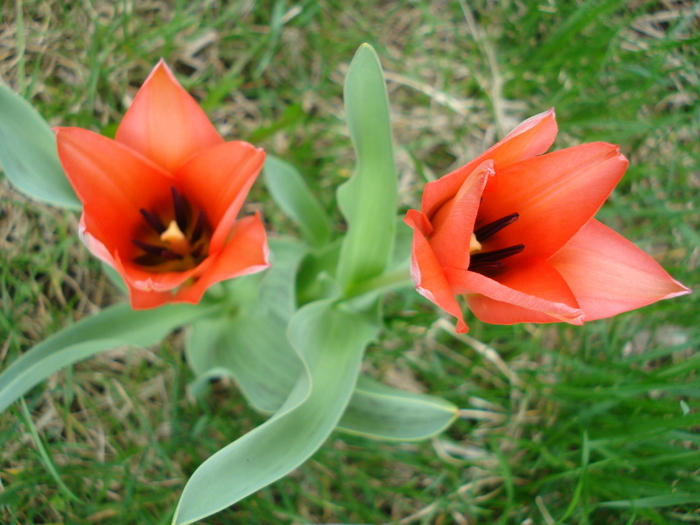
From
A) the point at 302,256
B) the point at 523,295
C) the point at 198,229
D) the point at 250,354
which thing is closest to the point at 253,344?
the point at 250,354

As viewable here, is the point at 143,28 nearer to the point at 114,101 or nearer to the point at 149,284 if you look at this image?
the point at 114,101

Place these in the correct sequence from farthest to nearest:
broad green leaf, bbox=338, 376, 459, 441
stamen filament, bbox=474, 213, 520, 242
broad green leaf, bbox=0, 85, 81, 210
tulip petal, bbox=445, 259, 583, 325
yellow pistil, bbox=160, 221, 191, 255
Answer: broad green leaf, bbox=338, 376, 459, 441 < yellow pistil, bbox=160, 221, 191, 255 < broad green leaf, bbox=0, 85, 81, 210 < stamen filament, bbox=474, 213, 520, 242 < tulip petal, bbox=445, 259, 583, 325

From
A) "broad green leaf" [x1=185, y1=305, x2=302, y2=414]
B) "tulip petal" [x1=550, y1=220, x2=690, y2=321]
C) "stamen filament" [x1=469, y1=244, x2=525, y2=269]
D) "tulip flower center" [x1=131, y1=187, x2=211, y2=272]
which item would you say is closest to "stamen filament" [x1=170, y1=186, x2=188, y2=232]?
"tulip flower center" [x1=131, y1=187, x2=211, y2=272]

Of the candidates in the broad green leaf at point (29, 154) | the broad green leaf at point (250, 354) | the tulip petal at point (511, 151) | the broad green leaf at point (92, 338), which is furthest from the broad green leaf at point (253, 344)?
the tulip petal at point (511, 151)

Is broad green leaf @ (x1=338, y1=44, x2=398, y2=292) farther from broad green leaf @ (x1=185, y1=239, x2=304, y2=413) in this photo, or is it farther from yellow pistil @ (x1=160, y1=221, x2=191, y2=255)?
yellow pistil @ (x1=160, y1=221, x2=191, y2=255)

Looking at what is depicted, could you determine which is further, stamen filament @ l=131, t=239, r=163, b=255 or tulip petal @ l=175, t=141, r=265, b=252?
stamen filament @ l=131, t=239, r=163, b=255

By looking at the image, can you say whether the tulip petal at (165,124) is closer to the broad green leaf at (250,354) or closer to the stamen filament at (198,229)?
the stamen filament at (198,229)

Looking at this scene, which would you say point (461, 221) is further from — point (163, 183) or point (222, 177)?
point (163, 183)

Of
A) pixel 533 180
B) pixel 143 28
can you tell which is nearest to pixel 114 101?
pixel 143 28

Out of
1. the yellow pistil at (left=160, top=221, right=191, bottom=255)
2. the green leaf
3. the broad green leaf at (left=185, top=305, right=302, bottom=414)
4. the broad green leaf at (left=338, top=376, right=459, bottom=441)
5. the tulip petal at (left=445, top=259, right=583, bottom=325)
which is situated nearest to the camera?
the tulip petal at (left=445, top=259, right=583, bottom=325)
